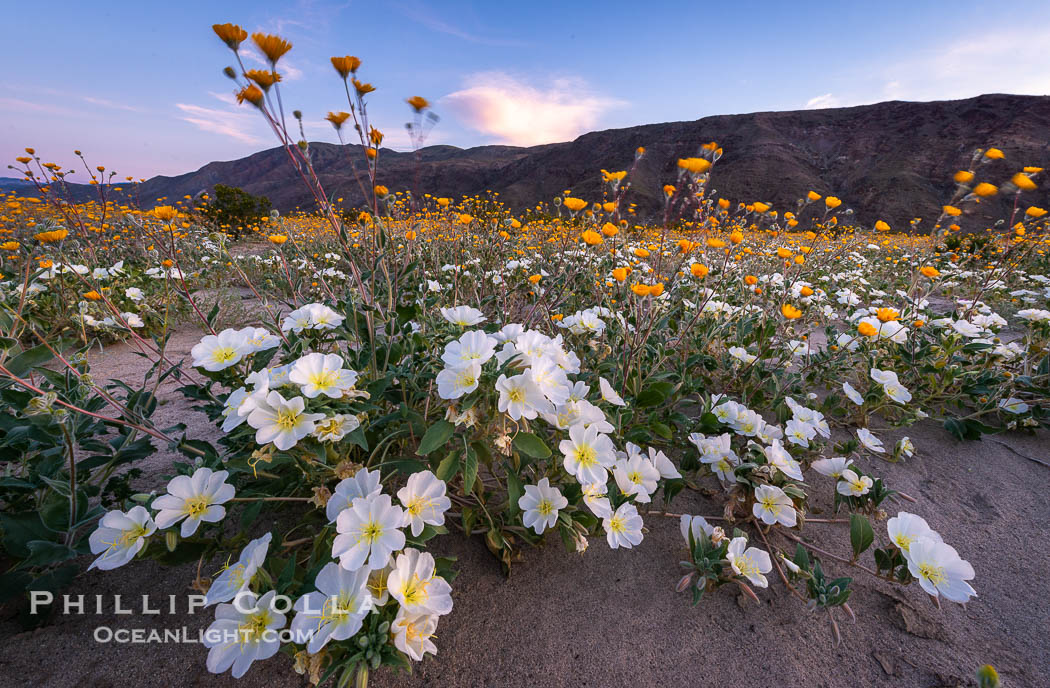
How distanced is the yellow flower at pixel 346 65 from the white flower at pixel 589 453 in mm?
1362

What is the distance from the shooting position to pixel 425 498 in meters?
0.95

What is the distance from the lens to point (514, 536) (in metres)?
1.36

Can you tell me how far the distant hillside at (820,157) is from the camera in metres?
26.3

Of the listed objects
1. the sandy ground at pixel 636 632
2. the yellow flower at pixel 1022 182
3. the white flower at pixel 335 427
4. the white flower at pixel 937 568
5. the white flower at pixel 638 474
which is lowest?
the sandy ground at pixel 636 632

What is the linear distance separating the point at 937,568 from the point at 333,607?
60.8 inches

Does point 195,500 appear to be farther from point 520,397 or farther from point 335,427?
point 520,397

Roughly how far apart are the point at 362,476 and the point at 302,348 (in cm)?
50

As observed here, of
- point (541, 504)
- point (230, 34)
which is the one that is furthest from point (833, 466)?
point (230, 34)

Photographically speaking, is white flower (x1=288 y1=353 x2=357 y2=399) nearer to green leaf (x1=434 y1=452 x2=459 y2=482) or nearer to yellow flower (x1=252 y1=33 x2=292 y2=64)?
green leaf (x1=434 y1=452 x2=459 y2=482)

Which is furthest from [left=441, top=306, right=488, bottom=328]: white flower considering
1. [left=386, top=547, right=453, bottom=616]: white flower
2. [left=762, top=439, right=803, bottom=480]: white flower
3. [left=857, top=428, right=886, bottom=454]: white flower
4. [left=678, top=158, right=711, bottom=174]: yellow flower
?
[left=857, top=428, right=886, bottom=454]: white flower

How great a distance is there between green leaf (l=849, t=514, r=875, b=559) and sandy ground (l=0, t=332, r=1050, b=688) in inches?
8.3

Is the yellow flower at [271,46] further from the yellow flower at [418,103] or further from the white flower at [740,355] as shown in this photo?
the white flower at [740,355]

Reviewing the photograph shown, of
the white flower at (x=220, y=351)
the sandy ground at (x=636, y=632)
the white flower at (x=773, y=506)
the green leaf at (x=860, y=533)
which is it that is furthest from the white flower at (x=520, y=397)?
the green leaf at (x=860, y=533)

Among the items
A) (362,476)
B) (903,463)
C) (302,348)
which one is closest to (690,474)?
(903,463)
